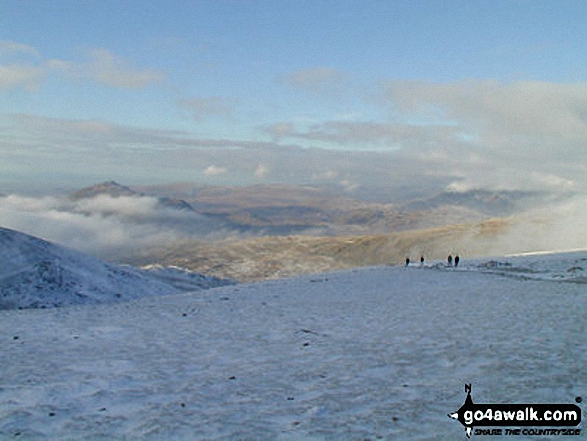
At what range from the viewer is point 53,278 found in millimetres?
29391

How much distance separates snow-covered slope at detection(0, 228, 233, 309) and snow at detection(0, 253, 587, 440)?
25.9 ft

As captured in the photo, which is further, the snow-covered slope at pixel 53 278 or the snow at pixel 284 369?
the snow-covered slope at pixel 53 278

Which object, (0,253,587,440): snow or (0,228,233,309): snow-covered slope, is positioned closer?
(0,253,587,440): snow

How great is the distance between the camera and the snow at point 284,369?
7523 millimetres

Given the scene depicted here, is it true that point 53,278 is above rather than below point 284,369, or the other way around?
below

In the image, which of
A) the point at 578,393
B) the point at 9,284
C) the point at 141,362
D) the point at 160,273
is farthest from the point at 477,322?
the point at 160,273

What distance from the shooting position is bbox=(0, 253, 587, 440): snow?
7.52m

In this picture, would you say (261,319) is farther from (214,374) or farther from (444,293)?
(444,293)

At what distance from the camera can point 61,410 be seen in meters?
8.32

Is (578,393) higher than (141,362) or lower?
higher

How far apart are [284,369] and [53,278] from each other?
78.3 ft

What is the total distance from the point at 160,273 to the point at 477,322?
45.1m

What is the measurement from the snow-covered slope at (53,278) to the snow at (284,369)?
7.91m

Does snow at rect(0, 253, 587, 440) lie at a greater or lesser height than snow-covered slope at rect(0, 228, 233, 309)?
greater
